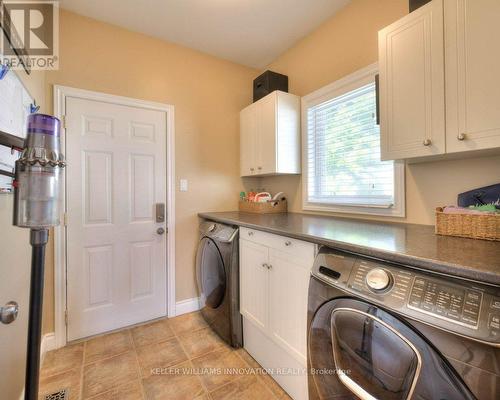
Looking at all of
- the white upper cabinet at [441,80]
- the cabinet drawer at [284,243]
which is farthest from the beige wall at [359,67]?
the cabinet drawer at [284,243]

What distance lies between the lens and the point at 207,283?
2129mm

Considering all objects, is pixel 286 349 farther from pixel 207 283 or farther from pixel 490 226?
pixel 490 226

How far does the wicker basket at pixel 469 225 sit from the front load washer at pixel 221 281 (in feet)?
4.15

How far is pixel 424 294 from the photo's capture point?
76 cm

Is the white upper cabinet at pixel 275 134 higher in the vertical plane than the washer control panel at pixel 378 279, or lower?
higher

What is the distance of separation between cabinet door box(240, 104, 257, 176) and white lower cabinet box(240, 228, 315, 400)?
1.00 metres

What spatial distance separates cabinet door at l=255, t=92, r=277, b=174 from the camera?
88.2 inches

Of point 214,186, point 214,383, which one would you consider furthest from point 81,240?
point 214,383

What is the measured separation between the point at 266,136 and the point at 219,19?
107cm

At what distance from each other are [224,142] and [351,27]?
1.53 metres

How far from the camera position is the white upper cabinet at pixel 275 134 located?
223 cm

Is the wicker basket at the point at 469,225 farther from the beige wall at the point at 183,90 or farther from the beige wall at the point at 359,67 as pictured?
the beige wall at the point at 183,90

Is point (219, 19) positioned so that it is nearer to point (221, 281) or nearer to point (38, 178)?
point (38, 178)

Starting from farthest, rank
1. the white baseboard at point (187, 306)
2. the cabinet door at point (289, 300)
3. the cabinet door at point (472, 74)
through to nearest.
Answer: the white baseboard at point (187, 306) < the cabinet door at point (289, 300) < the cabinet door at point (472, 74)
